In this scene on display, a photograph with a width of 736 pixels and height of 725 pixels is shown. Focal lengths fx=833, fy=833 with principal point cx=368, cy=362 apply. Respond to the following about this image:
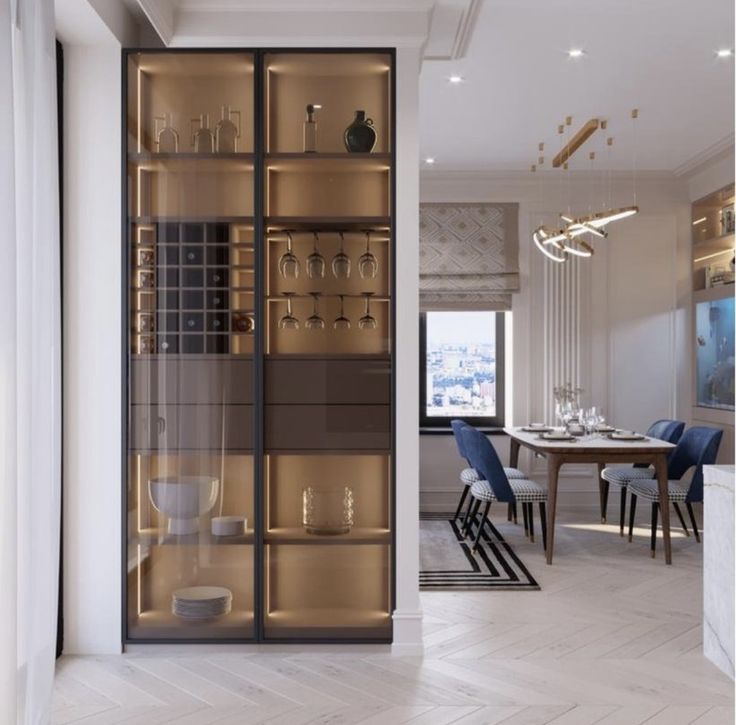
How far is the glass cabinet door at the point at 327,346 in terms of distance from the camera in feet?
11.9

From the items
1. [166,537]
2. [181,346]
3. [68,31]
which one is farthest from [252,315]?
[68,31]

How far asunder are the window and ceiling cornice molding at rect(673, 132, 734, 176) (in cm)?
192

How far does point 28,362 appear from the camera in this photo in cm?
240

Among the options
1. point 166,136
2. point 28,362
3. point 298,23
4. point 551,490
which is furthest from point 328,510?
point 298,23

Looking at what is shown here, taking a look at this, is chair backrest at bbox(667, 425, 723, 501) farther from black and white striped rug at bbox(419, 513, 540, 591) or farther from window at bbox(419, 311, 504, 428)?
window at bbox(419, 311, 504, 428)

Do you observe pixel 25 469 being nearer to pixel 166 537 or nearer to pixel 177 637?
pixel 166 537

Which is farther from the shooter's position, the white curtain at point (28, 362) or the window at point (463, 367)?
the window at point (463, 367)

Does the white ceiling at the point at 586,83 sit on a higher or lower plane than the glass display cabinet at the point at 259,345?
higher

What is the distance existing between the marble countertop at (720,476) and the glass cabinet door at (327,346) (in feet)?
4.62

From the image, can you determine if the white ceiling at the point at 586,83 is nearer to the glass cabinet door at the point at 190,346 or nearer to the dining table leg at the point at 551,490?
the glass cabinet door at the point at 190,346

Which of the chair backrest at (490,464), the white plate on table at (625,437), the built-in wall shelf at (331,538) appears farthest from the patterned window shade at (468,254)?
the built-in wall shelf at (331,538)

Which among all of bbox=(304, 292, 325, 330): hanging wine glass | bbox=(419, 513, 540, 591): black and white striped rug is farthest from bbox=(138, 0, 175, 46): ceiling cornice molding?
bbox=(419, 513, 540, 591): black and white striped rug

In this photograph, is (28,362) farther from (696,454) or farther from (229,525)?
(696,454)

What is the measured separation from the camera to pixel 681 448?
5832mm
